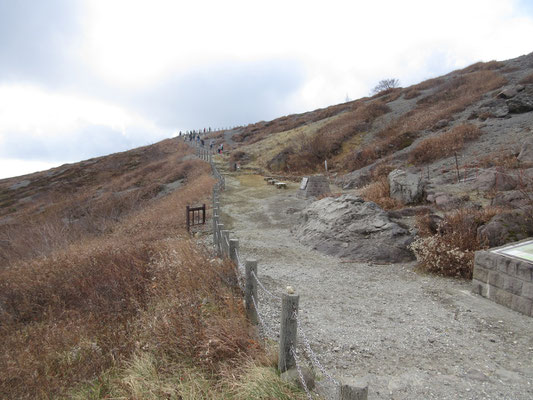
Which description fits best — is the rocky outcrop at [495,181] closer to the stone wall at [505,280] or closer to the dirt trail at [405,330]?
the dirt trail at [405,330]

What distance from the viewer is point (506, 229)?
7164 mm

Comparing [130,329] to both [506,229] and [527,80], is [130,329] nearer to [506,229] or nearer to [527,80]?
[506,229]

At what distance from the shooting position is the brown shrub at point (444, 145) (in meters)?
17.5

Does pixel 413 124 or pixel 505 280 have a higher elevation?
pixel 413 124

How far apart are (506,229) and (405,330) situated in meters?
4.09

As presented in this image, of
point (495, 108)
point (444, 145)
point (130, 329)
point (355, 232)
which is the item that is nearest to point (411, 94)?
point (495, 108)

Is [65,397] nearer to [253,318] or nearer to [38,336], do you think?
[38,336]

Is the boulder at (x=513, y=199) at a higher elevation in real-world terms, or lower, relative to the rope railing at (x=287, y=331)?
higher

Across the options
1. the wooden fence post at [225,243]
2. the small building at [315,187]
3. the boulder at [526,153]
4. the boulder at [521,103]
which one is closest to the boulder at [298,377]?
the wooden fence post at [225,243]

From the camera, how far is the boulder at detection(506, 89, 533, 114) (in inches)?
777

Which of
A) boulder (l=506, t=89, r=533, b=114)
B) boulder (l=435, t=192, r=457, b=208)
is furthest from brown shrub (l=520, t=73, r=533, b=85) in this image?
boulder (l=435, t=192, r=457, b=208)

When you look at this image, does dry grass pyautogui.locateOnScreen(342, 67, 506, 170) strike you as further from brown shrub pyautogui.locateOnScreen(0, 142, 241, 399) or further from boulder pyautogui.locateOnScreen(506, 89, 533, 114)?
brown shrub pyautogui.locateOnScreen(0, 142, 241, 399)

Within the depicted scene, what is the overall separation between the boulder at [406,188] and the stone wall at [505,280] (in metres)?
4.79

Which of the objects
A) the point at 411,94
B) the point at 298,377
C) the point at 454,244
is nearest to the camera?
the point at 298,377
